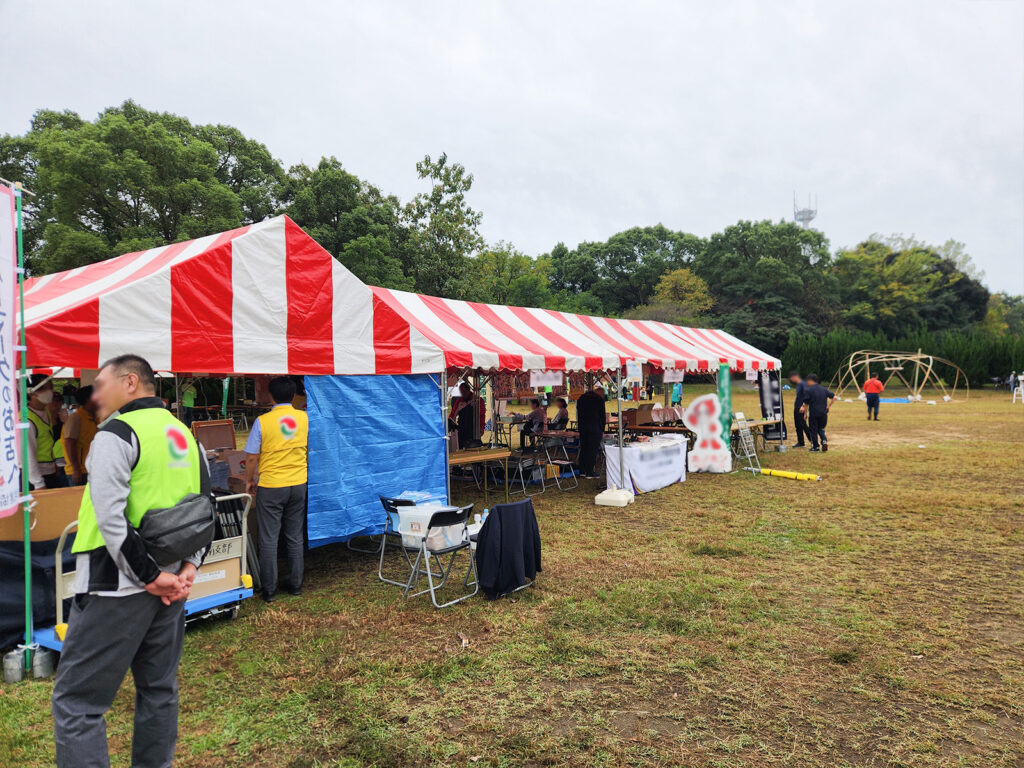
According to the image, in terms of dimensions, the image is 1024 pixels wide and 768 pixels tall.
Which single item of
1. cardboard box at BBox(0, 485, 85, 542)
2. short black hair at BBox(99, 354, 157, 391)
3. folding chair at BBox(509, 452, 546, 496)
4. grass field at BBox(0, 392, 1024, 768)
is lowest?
grass field at BBox(0, 392, 1024, 768)

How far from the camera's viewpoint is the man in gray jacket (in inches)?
76.3

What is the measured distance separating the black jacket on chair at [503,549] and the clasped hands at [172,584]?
8.78ft

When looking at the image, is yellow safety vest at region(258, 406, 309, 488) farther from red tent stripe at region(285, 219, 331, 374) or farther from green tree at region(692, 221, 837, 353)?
green tree at region(692, 221, 837, 353)

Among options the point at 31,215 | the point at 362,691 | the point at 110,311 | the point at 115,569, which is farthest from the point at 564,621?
the point at 31,215

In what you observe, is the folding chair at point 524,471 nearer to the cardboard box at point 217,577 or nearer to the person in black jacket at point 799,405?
the cardboard box at point 217,577

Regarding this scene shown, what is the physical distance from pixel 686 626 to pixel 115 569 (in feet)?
11.6

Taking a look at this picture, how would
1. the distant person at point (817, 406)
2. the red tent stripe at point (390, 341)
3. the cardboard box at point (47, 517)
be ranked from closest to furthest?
1. the cardboard box at point (47, 517)
2. the red tent stripe at point (390, 341)
3. the distant person at point (817, 406)

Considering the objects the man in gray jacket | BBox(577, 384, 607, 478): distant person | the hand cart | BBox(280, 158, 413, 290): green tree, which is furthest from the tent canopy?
BBox(280, 158, 413, 290): green tree

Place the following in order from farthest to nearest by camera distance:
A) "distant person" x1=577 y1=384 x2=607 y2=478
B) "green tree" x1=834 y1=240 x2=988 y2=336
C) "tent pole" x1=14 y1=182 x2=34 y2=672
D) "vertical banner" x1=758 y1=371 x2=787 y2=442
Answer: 1. "green tree" x1=834 y1=240 x2=988 y2=336
2. "vertical banner" x1=758 y1=371 x2=787 y2=442
3. "distant person" x1=577 y1=384 x2=607 y2=478
4. "tent pole" x1=14 y1=182 x2=34 y2=672

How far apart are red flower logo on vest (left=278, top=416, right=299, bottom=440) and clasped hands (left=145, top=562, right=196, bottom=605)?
245cm

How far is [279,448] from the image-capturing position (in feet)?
14.8

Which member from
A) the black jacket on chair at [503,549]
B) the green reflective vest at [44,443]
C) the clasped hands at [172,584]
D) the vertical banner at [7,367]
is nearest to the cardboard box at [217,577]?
the vertical banner at [7,367]

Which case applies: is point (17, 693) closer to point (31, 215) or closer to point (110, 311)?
point (110, 311)

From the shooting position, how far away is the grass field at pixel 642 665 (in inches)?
109
